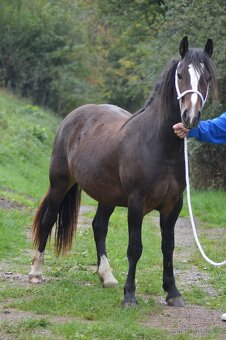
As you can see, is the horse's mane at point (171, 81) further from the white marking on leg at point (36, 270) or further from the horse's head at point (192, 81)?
the white marking on leg at point (36, 270)

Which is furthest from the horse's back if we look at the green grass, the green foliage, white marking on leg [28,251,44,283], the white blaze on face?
the green foliage

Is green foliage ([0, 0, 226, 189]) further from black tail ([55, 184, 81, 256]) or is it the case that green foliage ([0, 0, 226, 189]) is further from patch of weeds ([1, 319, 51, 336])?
patch of weeds ([1, 319, 51, 336])

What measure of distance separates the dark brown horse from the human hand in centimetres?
14

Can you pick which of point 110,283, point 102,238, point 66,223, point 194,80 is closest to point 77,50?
point 66,223

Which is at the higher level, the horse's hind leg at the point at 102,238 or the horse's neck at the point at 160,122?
the horse's neck at the point at 160,122

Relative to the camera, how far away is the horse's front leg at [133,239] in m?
6.33

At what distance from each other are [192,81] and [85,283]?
112 inches

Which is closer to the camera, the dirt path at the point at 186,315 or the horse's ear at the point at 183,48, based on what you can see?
the dirt path at the point at 186,315

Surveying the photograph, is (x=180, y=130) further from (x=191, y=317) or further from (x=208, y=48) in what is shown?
(x=191, y=317)

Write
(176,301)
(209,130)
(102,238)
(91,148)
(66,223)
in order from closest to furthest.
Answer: (209,130) < (176,301) < (91,148) < (102,238) < (66,223)

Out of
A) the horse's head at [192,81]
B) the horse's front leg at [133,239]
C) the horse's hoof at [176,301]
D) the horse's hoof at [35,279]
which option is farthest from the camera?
the horse's hoof at [35,279]

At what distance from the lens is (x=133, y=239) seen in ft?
21.2

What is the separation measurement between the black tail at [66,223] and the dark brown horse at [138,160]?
0.18 metres

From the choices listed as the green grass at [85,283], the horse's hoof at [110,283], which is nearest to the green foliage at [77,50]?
the green grass at [85,283]
